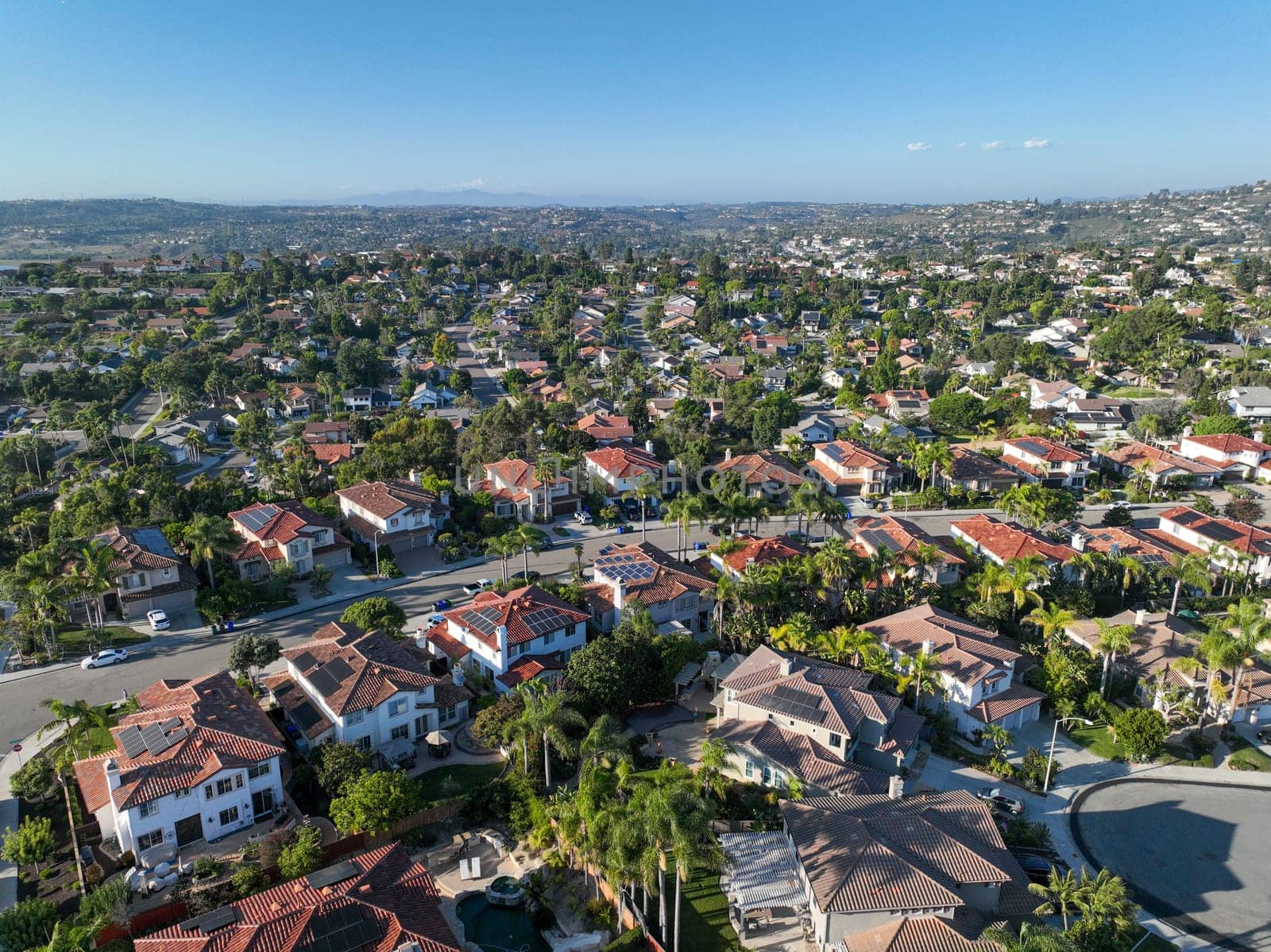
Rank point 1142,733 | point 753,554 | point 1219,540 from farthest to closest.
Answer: point 1219,540 < point 753,554 < point 1142,733

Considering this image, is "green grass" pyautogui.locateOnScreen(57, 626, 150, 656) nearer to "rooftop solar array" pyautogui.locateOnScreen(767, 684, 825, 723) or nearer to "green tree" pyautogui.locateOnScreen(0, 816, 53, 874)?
"green tree" pyautogui.locateOnScreen(0, 816, 53, 874)

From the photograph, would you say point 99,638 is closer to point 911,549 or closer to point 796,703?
point 796,703

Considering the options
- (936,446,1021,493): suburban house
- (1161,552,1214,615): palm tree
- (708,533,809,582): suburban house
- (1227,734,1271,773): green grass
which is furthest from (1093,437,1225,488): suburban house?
(1227,734,1271,773): green grass

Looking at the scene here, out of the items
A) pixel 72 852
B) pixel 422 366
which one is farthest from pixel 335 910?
pixel 422 366

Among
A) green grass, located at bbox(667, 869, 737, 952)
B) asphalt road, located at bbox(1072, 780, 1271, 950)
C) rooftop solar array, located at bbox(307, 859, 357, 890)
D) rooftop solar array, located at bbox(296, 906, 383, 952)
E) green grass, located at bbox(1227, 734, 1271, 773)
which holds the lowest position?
asphalt road, located at bbox(1072, 780, 1271, 950)

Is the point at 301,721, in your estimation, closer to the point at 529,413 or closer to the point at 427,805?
the point at 427,805

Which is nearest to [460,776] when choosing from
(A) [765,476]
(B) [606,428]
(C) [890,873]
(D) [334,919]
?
(D) [334,919]
